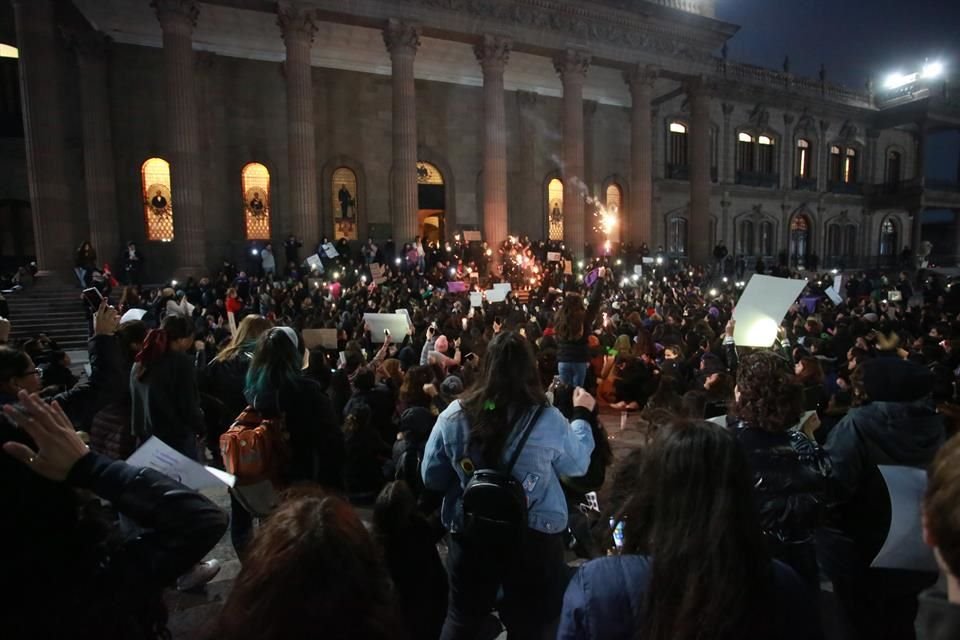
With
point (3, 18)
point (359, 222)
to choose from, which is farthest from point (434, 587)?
point (3, 18)

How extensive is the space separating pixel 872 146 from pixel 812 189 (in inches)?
281

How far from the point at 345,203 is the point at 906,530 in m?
25.8

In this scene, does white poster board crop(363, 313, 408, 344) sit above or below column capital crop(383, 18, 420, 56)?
below

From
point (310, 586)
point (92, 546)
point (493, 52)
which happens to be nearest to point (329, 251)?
point (493, 52)

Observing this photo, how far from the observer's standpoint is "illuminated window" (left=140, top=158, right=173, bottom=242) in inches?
900

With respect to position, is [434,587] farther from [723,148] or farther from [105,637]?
[723,148]

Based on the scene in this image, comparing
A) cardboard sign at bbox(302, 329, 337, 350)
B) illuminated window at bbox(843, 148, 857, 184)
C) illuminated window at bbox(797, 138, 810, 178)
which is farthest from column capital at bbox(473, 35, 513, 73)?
illuminated window at bbox(843, 148, 857, 184)

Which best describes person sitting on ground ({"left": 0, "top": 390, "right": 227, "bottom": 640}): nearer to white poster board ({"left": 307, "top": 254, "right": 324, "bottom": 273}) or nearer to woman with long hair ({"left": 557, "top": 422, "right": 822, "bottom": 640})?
woman with long hair ({"left": 557, "top": 422, "right": 822, "bottom": 640})

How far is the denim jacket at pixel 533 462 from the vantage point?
2670mm

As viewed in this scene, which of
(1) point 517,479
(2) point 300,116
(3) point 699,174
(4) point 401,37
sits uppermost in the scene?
(4) point 401,37

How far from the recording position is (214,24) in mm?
22766

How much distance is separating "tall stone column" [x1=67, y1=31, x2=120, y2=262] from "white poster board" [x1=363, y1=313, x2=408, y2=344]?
56.3 feet

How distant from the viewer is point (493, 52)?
23125 millimetres

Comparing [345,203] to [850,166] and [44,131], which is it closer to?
[44,131]
